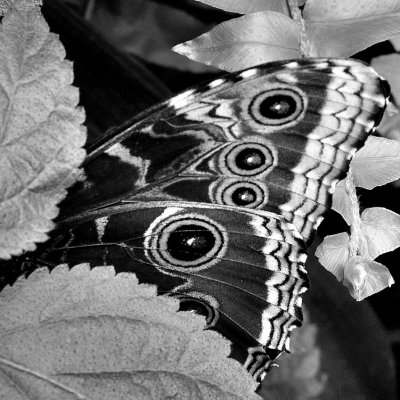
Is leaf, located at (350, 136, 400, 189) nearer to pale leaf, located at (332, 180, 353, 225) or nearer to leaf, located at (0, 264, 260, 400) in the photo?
pale leaf, located at (332, 180, 353, 225)

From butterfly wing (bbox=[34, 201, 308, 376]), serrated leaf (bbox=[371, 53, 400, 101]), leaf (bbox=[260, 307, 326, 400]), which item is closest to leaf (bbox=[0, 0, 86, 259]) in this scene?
butterfly wing (bbox=[34, 201, 308, 376])

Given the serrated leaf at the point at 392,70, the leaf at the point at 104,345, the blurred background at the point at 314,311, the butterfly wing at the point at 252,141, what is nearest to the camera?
the leaf at the point at 104,345

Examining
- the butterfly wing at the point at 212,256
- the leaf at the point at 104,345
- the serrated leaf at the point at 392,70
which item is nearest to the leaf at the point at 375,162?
the butterfly wing at the point at 212,256

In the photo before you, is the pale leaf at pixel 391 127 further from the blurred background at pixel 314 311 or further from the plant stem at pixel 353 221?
the plant stem at pixel 353 221

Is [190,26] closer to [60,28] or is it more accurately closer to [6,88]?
[60,28]

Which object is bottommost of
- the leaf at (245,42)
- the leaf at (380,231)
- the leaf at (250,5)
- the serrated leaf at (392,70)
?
the leaf at (380,231)

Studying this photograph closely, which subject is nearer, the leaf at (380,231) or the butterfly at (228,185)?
the butterfly at (228,185)

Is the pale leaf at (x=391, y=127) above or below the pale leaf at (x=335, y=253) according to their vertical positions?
above
